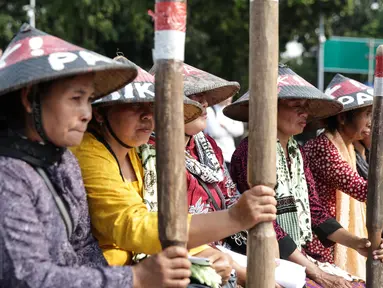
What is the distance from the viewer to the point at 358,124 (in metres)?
4.79

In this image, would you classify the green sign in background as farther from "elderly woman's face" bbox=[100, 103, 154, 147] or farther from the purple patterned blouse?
the purple patterned blouse

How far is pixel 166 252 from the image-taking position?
229 centimetres

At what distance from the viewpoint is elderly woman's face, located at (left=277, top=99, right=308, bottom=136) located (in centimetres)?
423

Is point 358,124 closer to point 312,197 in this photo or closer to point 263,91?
point 312,197

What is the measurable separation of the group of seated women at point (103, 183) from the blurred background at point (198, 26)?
1039 cm

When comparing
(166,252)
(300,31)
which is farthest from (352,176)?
(300,31)

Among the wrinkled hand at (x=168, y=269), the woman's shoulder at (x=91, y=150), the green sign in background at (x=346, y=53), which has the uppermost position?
the green sign in background at (x=346, y=53)

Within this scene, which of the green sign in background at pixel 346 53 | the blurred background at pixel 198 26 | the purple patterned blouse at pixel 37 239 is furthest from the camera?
the green sign in background at pixel 346 53

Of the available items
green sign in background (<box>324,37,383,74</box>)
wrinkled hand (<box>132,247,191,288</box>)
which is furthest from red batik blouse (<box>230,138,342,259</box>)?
green sign in background (<box>324,37,383,74</box>)

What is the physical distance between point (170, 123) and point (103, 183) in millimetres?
650

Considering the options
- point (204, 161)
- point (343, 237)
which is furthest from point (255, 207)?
point (343, 237)

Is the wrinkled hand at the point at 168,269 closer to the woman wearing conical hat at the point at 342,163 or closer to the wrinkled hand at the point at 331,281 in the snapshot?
the wrinkled hand at the point at 331,281

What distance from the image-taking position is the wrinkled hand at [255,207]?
254 centimetres

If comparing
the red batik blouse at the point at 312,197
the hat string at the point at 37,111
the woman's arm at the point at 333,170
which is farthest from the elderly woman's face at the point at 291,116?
the hat string at the point at 37,111
